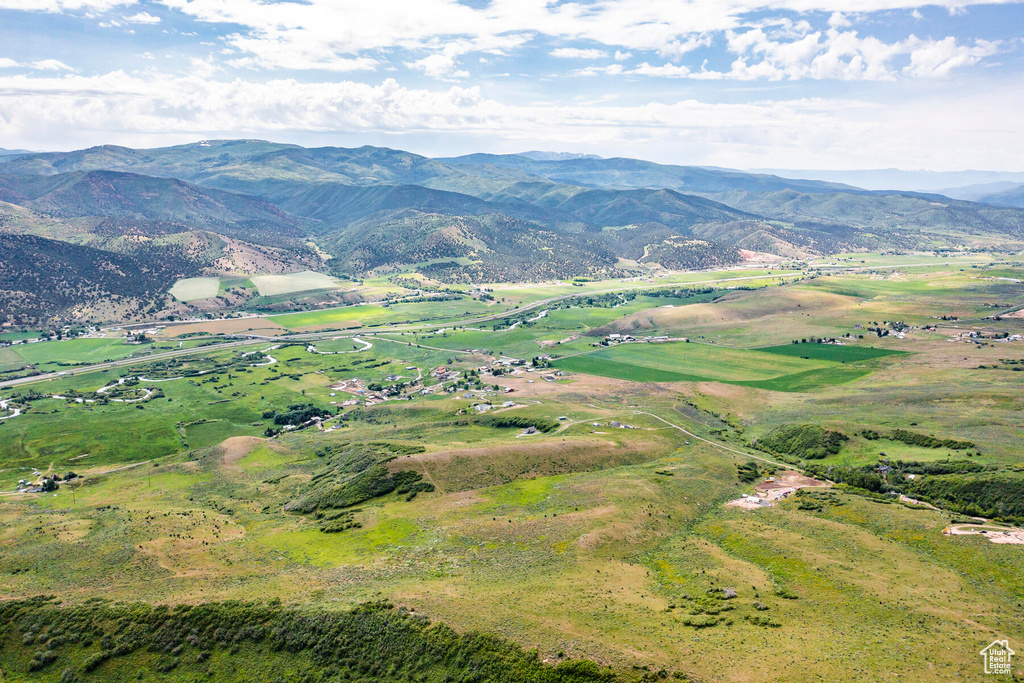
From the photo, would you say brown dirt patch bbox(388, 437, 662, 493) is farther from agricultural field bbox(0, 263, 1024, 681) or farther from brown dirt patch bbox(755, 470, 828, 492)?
brown dirt patch bbox(755, 470, 828, 492)

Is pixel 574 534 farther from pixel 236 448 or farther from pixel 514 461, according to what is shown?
pixel 236 448

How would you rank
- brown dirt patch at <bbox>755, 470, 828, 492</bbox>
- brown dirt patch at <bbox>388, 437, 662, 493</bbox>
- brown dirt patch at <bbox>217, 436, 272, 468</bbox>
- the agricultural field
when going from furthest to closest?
1. brown dirt patch at <bbox>217, 436, 272, 468</bbox>
2. brown dirt patch at <bbox>388, 437, 662, 493</bbox>
3. brown dirt patch at <bbox>755, 470, 828, 492</bbox>
4. the agricultural field

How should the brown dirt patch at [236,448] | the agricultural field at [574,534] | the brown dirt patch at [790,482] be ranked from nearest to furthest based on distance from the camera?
the agricultural field at [574,534] → the brown dirt patch at [790,482] → the brown dirt patch at [236,448]

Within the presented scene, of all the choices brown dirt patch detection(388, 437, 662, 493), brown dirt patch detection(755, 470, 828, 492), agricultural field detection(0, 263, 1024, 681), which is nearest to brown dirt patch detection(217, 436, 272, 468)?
agricultural field detection(0, 263, 1024, 681)

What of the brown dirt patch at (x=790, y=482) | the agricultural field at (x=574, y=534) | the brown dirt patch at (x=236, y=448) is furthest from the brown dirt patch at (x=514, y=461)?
the brown dirt patch at (x=236, y=448)

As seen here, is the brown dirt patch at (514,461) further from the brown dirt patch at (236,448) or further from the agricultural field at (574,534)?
the brown dirt patch at (236,448)

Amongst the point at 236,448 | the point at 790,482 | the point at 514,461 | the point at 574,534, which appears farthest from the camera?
the point at 236,448

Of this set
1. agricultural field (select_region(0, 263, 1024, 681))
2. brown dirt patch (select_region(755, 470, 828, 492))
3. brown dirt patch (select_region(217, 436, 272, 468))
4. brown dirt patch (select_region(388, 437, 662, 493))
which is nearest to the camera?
agricultural field (select_region(0, 263, 1024, 681))

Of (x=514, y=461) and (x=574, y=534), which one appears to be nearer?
(x=574, y=534)

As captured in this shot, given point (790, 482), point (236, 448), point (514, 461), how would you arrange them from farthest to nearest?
point (236, 448) → point (514, 461) → point (790, 482)

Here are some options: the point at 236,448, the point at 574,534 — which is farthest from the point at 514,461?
the point at 236,448

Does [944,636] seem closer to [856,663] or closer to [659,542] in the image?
[856,663]
